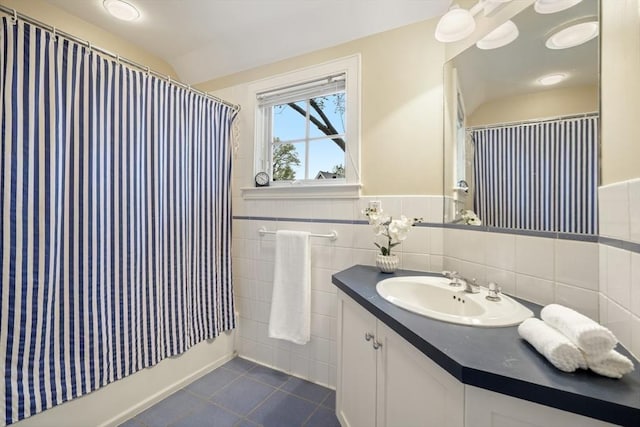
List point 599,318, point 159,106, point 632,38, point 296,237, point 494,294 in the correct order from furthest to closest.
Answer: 1. point 296,237
2. point 159,106
3. point 494,294
4. point 599,318
5. point 632,38

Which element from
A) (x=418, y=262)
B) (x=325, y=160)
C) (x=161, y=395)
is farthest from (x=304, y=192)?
(x=161, y=395)

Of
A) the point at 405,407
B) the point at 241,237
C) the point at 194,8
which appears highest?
the point at 194,8

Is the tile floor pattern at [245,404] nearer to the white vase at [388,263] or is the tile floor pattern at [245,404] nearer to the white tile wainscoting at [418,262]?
the white tile wainscoting at [418,262]

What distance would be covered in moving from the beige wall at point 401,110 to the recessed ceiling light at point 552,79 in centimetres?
47

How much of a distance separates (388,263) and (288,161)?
1057 millimetres

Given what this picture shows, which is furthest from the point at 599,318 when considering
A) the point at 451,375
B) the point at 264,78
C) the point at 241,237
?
the point at 264,78

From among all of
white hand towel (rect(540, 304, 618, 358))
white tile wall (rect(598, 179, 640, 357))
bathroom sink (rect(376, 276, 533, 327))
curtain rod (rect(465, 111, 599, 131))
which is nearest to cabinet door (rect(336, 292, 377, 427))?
bathroom sink (rect(376, 276, 533, 327))

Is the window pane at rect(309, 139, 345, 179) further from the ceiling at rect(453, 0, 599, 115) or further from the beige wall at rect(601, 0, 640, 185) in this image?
the beige wall at rect(601, 0, 640, 185)

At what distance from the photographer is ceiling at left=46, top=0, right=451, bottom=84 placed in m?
1.45

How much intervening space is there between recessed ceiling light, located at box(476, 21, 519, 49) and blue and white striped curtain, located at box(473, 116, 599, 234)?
354 millimetres

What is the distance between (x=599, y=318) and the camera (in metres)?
0.77

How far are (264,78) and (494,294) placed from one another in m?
1.90

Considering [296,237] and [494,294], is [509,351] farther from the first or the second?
[296,237]

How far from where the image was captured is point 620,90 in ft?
2.31
